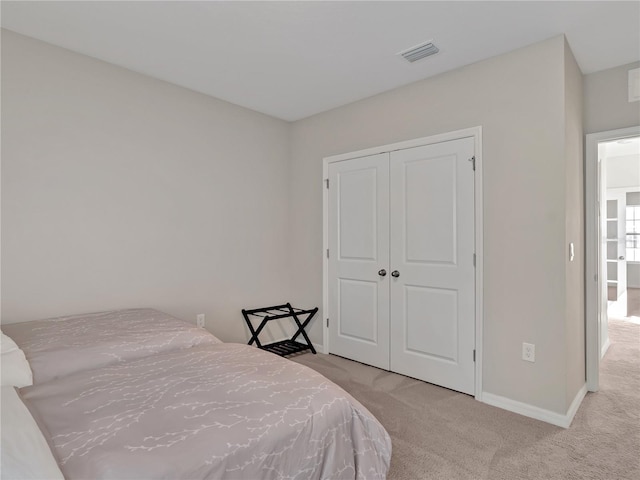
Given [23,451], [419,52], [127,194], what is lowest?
[23,451]

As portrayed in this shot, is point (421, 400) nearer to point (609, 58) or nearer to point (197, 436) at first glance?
point (197, 436)

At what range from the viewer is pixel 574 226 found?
99.7 inches

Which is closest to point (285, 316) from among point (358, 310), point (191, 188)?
point (358, 310)

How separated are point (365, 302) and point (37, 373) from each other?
2.49m

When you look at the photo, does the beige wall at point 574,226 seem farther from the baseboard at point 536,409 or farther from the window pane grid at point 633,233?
the window pane grid at point 633,233

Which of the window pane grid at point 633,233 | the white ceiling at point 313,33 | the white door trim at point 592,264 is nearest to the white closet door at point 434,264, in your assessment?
the white ceiling at point 313,33

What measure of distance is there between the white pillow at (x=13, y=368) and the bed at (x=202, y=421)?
1.6 inches

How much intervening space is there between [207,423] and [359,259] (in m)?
2.43

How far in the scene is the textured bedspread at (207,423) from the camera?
0.99 metres

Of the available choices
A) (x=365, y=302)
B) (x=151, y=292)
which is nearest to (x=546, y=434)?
(x=365, y=302)

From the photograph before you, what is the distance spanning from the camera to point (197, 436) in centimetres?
108

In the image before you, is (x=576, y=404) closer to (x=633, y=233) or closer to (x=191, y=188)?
(x=191, y=188)

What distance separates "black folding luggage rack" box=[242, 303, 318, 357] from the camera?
354 cm

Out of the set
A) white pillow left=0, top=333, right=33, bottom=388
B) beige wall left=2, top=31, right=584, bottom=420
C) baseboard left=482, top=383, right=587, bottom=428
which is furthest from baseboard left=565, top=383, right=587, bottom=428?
white pillow left=0, top=333, right=33, bottom=388
